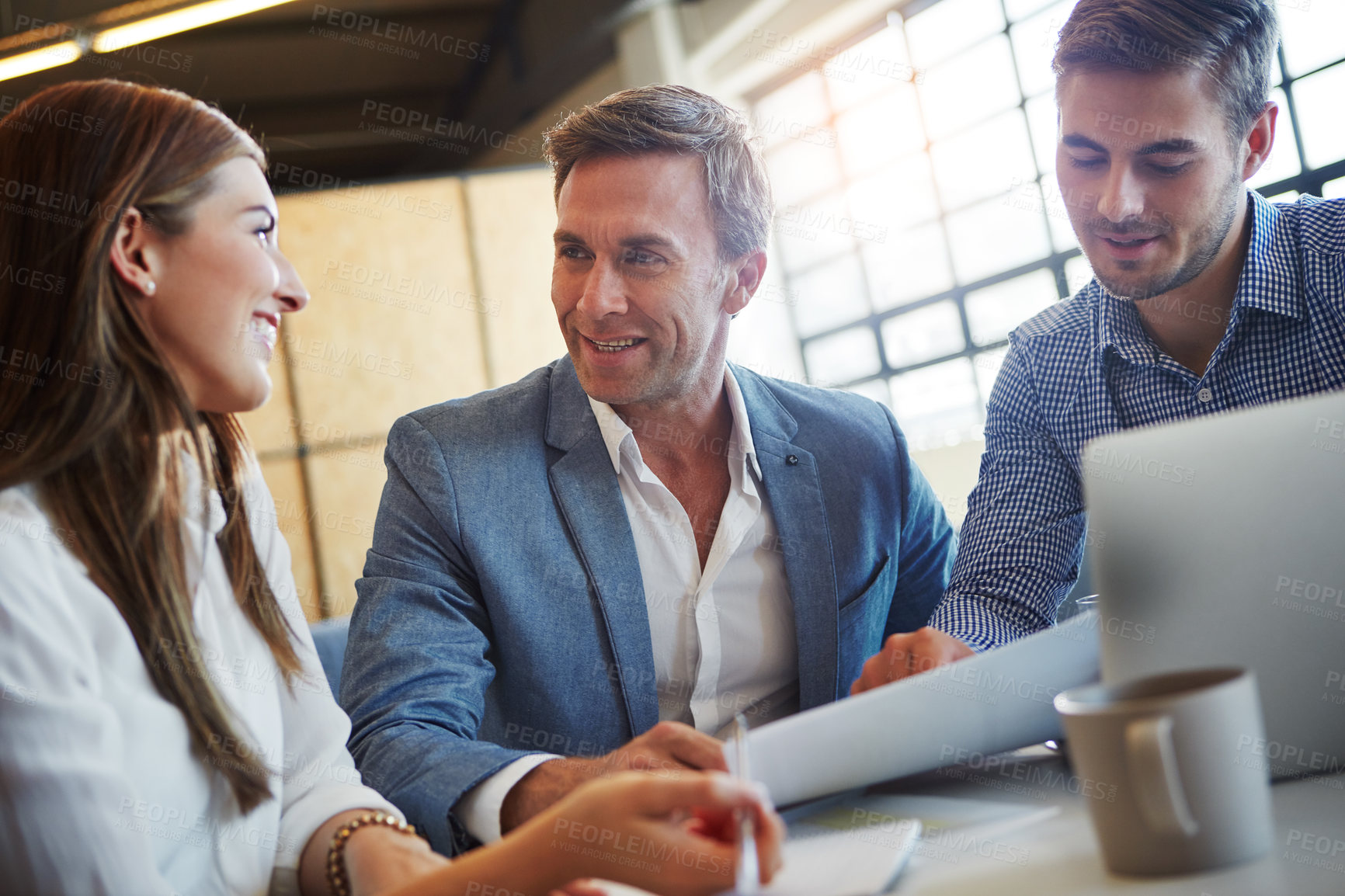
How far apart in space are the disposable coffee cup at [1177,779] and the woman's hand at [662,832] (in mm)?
191

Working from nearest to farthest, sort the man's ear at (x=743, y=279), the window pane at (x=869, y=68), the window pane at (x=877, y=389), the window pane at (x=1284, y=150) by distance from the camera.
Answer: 1. the man's ear at (x=743, y=279)
2. the window pane at (x=1284, y=150)
3. the window pane at (x=869, y=68)
4. the window pane at (x=877, y=389)

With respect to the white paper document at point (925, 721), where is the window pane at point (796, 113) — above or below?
above

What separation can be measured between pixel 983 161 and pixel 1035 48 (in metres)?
0.44

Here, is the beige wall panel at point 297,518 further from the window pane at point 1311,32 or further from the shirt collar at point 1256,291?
the window pane at point 1311,32

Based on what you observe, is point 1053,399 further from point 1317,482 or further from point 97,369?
point 97,369

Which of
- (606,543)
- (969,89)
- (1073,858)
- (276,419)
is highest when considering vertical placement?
(969,89)

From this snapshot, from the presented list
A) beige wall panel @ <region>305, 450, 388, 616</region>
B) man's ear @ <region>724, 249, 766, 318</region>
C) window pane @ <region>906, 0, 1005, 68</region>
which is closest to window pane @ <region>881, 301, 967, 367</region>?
window pane @ <region>906, 0, 1005, 68</region>

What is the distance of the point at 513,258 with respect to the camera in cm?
473

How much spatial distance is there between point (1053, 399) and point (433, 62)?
565 centimetres

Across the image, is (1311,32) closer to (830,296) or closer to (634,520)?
(830,296)

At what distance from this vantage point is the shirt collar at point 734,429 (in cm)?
143

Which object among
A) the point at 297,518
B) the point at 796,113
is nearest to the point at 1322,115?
the point at 796,113

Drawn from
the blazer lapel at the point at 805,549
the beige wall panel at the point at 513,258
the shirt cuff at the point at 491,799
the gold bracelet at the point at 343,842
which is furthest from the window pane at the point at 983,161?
the gold bracelet at the point at 343,842

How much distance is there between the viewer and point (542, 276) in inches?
188
